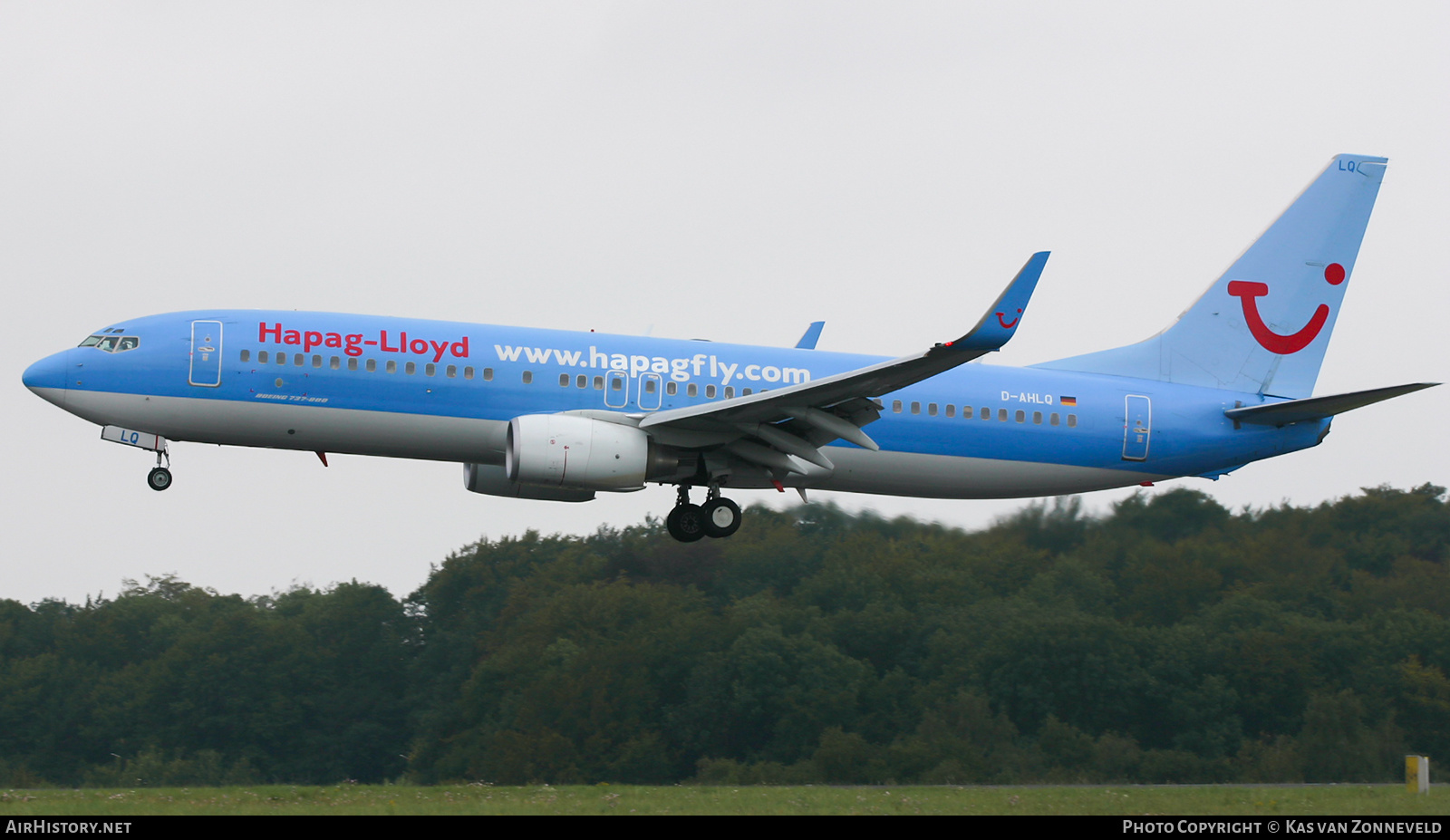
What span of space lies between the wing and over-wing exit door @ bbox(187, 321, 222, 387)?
7.38 m

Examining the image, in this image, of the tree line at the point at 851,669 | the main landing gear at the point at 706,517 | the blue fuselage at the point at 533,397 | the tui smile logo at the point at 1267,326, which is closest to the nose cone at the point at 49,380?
the blue fuselage at the point at 533,397

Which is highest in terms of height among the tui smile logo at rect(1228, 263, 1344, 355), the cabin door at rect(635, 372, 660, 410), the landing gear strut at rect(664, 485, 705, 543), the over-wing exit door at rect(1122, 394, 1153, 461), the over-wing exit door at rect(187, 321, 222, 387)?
the tui smile logo at rect(1228, 263, 1344, 355)

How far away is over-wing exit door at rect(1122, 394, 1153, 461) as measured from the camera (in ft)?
98.1

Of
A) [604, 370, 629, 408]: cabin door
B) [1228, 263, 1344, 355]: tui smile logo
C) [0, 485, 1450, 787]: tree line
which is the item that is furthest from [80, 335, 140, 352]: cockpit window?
[1228, 263, 1344, 355]: tui smile logo

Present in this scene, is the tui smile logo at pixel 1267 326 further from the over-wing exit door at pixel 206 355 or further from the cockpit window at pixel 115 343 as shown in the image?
the cockpit window at pixel 115 343

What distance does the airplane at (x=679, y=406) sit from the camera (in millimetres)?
25703

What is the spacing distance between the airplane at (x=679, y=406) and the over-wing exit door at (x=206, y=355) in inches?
1.4

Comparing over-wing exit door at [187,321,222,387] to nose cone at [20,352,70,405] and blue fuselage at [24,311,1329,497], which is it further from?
nose cone at [20,352,70,405]

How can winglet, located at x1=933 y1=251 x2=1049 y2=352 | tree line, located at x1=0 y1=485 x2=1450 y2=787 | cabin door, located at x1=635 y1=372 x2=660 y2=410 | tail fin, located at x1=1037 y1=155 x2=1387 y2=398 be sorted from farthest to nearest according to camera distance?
tree line, located at x1=0 y1=485 x2=1450 y2=787
tail fin, located at x1=1037 y1=155 x2=1387 y2=398
cabin door, located at x1=635 y1=372 x2=660 y2=410
winglet, located at x1=933 y1=251 x2=1049 y2=352

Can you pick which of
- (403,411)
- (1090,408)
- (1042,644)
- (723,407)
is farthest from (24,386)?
(1042,644)

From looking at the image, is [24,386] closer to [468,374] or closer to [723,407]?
[468,374]

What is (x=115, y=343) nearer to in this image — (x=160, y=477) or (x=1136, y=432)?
(x=160, y=477)

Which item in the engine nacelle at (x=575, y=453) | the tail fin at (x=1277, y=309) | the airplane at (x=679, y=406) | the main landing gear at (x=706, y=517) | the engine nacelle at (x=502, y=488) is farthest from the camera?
the tail fin at (x=1277, y=309)

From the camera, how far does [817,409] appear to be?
85.9 ft
